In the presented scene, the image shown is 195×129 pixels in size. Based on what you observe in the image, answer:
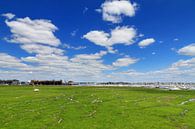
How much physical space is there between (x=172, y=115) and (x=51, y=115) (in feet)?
71.8

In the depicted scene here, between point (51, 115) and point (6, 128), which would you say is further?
point (51, 115)

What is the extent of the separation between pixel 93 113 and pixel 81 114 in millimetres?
2494

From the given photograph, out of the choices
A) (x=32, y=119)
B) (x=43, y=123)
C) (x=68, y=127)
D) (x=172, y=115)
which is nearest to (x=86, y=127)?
(x=68, y=127)

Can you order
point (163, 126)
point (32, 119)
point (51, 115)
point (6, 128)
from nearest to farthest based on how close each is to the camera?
point (6, 128)
point (163, 126)
point (32, 119)
point (51, 115)

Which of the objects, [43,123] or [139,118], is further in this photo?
[139,118]

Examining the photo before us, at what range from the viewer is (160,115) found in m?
48.0

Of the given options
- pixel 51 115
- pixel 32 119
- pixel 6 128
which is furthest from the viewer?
pixel 51 115

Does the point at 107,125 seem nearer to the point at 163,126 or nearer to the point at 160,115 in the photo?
the point at 163,126

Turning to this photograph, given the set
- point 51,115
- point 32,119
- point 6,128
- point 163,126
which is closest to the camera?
point 6,128

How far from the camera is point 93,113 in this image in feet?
160

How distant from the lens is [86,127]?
120 feet

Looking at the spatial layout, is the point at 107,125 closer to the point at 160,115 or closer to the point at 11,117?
the point at 160,115

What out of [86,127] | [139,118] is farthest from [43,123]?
[139,118]

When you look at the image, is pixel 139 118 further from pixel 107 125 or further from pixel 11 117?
pixel 11 117
